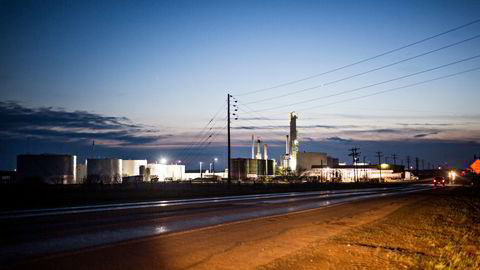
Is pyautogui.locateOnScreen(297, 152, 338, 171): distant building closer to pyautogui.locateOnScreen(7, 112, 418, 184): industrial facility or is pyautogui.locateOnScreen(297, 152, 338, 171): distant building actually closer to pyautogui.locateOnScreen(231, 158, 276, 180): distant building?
pyautogui.locateOnScreen(7, 112, 418, 184): industrial facility

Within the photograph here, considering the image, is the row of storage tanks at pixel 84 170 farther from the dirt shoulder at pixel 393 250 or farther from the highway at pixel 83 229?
the dirt shoulder at pixel 393 250

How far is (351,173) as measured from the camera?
154000 mm

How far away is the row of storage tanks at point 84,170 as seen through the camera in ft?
258

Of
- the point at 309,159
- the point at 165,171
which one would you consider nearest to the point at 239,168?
the point at 165,171

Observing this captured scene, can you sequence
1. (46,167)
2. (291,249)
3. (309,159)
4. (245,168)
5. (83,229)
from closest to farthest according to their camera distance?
(291,249)
(83,229)
(46,167)
(245,168)
(309,159)

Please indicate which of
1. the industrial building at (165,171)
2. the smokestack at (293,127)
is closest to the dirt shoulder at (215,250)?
the industrial building at (165,171)

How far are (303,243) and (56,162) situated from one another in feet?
264

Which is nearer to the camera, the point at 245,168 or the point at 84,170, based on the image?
the point at 84,170

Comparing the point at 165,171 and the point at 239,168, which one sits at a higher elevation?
the point at 239,168

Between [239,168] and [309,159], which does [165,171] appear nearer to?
[239,168]

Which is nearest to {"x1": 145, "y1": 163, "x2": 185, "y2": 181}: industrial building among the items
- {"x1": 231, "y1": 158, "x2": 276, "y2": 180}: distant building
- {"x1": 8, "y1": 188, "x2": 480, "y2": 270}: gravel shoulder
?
{"x1": 231, "y1": 158, "x2": 276, "y2": 180}: distant building

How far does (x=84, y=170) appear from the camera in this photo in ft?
327

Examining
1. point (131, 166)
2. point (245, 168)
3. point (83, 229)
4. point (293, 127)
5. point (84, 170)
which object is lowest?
point (83, 229)

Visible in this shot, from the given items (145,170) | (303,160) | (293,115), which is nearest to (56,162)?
(145,170)
